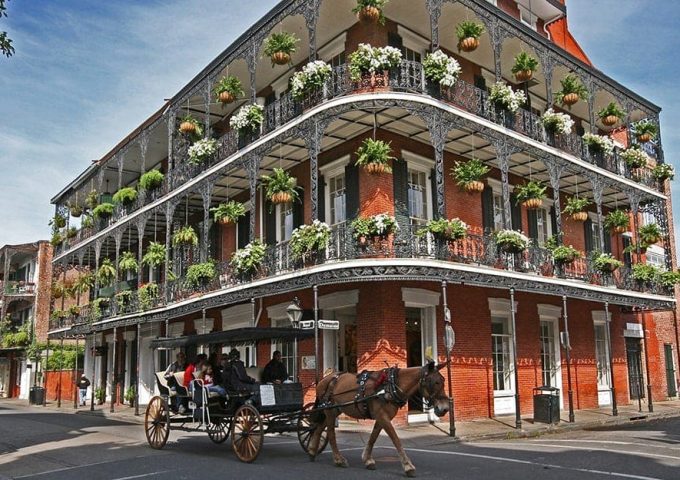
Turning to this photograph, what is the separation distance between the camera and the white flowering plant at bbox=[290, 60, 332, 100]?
1605 cm

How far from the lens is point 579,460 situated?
33.3ft

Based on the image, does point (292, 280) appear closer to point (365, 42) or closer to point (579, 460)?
point (365, 42)

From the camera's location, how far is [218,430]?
1186cm

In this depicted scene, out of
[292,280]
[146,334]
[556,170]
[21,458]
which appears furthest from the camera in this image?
[146,334]

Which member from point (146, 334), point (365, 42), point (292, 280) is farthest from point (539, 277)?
point (146, 334)

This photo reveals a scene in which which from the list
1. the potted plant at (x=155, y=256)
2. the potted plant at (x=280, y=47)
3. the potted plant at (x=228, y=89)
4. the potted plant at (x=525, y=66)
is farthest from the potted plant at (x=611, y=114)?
the potted plant at (x=155, y=256)

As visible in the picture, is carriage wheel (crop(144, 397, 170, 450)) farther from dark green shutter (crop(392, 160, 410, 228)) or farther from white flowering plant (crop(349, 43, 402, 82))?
white flowering plant (crop(349, 43, 402, 82))

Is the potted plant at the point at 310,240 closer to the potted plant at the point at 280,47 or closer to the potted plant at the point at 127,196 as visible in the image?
the potted plant at the point at 280,47

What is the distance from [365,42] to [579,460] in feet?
37.5

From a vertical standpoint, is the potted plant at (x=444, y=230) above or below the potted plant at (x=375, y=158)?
below

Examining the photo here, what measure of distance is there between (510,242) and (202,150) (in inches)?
383

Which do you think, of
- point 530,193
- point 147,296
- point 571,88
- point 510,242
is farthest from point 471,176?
point 147,296

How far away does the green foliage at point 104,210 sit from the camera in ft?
88.9

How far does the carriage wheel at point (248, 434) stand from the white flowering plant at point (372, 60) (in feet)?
27.8
